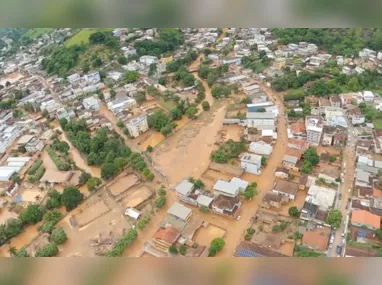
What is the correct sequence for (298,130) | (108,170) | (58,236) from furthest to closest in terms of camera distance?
(298,130)
(108,170)
(58,236)

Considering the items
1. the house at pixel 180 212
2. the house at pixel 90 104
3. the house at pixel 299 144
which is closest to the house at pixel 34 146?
the house at pixel 90 104

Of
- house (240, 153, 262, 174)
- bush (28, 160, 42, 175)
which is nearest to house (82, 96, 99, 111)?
bush (28, 160, 42, 175)

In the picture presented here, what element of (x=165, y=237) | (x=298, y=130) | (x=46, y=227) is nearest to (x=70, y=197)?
(x=46, y=227)

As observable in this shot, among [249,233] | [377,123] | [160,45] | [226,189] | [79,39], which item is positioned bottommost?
[377,123]

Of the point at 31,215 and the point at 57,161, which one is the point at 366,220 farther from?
the point at 57,161

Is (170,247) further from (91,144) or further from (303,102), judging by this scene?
(303,102)

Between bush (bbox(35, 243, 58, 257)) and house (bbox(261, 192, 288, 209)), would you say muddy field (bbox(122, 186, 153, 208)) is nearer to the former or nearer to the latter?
bush (bbox(35, 243, 58, 257))

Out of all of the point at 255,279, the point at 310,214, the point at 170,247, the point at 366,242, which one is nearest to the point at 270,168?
the point at 310,214

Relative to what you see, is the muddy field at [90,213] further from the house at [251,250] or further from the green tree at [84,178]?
the house at [251,250]
